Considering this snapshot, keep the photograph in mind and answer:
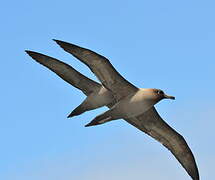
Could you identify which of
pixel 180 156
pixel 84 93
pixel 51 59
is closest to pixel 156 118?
pixel 180 156

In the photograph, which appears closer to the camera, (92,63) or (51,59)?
(92,63)

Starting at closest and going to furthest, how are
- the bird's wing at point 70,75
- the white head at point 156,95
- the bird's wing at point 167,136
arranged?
the white head at point 156,95 < the bird's wing at point 167,136 < the bird's wing at point 70,75

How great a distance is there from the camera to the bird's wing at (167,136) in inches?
1211

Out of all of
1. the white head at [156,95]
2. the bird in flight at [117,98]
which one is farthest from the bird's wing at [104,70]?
the white head at [156,95]

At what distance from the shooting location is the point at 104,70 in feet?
92.6

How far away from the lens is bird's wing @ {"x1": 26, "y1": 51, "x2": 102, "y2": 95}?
109 feet

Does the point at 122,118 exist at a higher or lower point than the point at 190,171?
higher

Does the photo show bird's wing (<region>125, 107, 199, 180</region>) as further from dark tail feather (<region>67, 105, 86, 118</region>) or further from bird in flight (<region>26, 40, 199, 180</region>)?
dark tail feather (<region>67, 105, 86, 118</region>)

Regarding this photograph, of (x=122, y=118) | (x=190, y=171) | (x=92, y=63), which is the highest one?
(x=92, y=63)

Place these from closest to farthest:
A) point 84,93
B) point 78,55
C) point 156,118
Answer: point 78,55 → point 156,118 → point 84,93

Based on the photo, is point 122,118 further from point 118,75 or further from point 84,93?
point 84,93

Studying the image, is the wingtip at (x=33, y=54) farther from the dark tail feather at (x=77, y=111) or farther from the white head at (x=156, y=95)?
the white head at (x=156, y=95)

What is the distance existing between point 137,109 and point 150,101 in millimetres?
682

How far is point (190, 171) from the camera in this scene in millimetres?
31406
